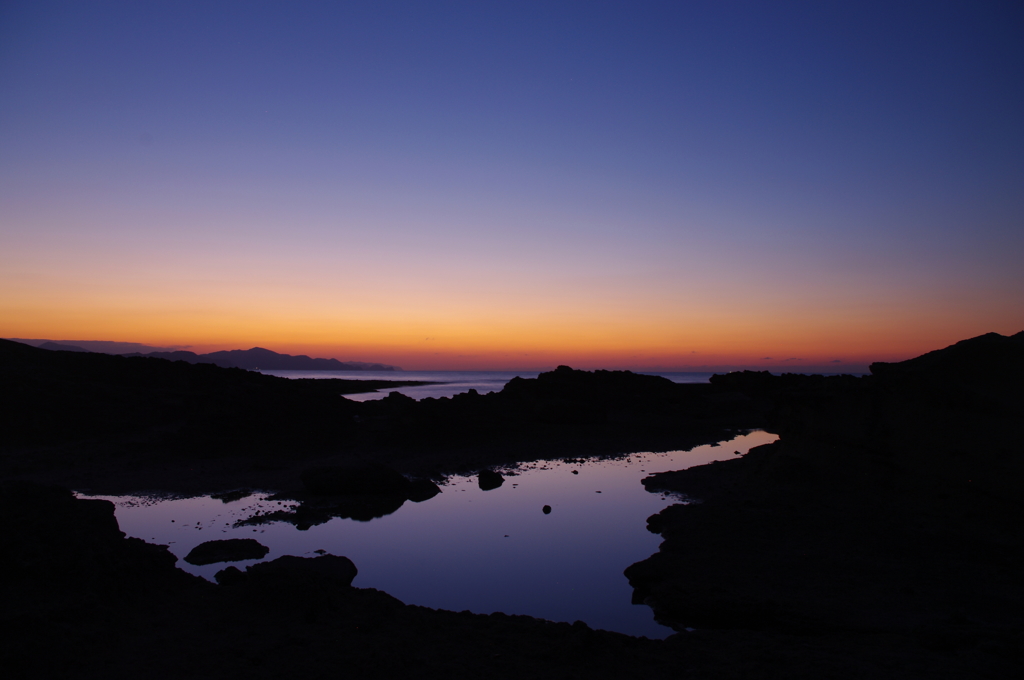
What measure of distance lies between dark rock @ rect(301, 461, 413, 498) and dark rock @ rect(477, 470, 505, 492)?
2.54m

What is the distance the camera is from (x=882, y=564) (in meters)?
9.64

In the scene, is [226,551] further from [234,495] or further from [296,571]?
[234,495]

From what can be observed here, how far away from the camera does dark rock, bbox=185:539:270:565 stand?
402 inches

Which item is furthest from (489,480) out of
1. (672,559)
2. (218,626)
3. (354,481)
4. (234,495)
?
(218,626)

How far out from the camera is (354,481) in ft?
53.6

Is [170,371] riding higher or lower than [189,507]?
higher

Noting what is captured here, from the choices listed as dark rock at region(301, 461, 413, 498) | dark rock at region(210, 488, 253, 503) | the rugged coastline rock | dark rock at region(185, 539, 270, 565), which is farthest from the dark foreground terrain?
dark rock at region(185, 539, 270, 565)

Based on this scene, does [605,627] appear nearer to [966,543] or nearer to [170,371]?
[966,543]

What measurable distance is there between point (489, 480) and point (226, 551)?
9.23 metres

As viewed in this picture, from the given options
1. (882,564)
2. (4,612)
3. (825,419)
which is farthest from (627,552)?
(4,612)

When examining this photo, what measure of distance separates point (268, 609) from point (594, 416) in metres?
27.1

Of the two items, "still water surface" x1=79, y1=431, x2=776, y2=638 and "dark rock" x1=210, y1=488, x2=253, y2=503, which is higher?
"still water surface" x1=79, y1=431, x2=776, y2=638

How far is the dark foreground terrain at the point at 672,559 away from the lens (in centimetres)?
610

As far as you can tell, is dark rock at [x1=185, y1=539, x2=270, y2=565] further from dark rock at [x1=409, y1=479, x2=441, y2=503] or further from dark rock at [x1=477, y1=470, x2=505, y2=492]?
dark rock at [x1=477, y1=470, x2=505, y2=492]
